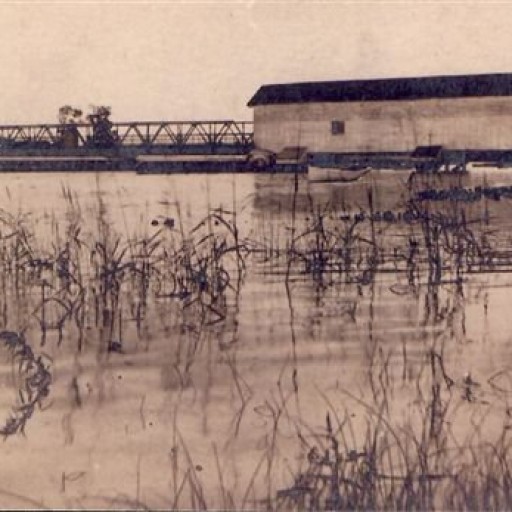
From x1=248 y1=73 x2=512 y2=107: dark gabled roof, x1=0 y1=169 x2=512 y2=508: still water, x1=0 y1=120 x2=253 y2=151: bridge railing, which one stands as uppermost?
x1=248 y1=73 x2=512 y2=107: dark gabled roof

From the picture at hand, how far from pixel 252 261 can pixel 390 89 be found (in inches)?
14.3

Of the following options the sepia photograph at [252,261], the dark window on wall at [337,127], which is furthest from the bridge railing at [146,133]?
the dark window on wall at [337,127]

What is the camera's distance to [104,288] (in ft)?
4.51

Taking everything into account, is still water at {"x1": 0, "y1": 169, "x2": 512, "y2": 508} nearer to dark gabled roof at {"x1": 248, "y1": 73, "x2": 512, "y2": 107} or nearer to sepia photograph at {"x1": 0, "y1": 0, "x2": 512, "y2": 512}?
sepia photograph at {"x1": 0, "y1": 0, "x2": 512, "y2": 512}

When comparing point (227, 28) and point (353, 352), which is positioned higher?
point (227, 28)

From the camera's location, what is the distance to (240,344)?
4.27 ft

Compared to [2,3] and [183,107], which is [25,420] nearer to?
[183,107]

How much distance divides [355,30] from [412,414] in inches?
23.7

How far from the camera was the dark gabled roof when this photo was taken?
127 centimetres

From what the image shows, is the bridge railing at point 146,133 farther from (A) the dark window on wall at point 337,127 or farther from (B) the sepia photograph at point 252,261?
(A) the dark window on wall at point 337,127

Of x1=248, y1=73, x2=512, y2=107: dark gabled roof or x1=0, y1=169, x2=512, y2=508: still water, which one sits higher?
x1=248, y1=73, x2=512, y2=107: dark gabled roof

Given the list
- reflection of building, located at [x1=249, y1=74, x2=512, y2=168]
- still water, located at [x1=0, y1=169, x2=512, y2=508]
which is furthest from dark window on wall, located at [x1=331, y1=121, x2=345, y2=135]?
still water, located at [x1=0, y1=169, x2=512, y2=508]

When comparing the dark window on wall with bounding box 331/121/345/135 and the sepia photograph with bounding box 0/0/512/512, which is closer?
the sepia photograph with bounding box 0/0/512/512

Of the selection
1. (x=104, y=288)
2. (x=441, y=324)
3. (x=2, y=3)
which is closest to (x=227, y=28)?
(x=2, y=3)
